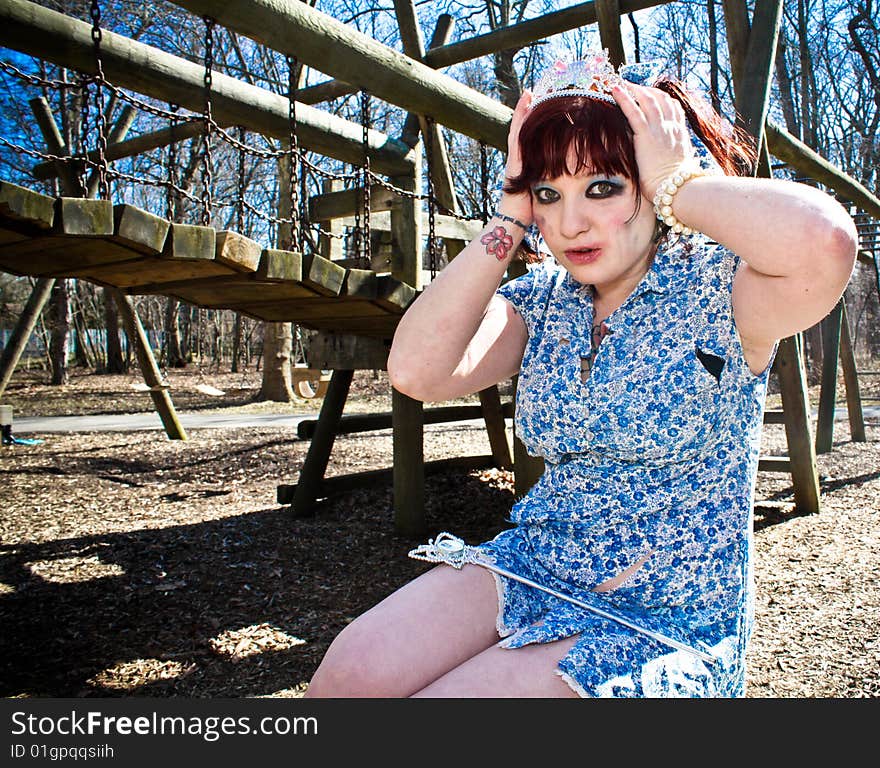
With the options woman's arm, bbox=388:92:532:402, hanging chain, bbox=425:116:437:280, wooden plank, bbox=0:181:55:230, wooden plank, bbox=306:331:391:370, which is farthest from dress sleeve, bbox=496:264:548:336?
wooden plank, bbox=306:331:391:370

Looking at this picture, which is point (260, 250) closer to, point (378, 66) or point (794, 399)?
point (378, 66)

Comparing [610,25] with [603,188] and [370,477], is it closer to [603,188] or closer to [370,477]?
[370,477]

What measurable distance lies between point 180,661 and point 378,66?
276 cm

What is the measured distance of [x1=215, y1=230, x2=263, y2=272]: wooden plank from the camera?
319cm

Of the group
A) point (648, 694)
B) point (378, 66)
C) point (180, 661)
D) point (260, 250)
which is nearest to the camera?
point (648, 694)

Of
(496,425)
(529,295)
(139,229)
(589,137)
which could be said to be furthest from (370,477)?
(589,137)

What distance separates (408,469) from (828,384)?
16.3ft

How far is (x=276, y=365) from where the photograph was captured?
1332 centimetres

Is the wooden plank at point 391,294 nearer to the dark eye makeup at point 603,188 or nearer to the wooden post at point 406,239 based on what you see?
the wooden post at point 406,239

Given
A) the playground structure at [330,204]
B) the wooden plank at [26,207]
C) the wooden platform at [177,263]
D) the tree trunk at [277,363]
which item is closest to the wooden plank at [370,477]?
the playground structure at [330,204]

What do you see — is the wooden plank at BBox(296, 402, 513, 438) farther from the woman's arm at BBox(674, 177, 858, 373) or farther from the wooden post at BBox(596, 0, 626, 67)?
the woman's arm at BBox(674, 177, 858, 373)

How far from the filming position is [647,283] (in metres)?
1.60

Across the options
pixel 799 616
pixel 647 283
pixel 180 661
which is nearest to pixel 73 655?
pixel 180 661

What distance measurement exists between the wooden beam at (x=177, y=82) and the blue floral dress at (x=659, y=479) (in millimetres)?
3548
